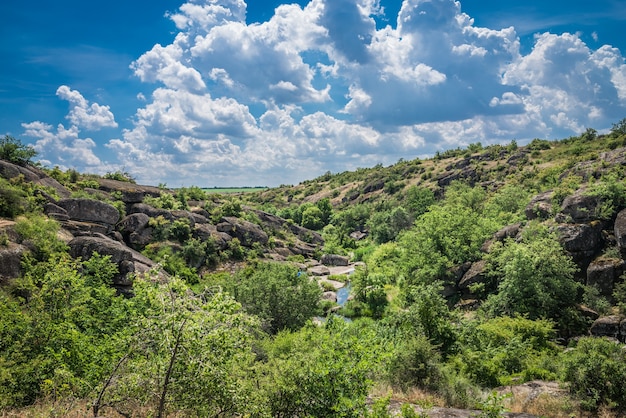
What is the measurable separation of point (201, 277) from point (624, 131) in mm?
84208

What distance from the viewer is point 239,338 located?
9078 mm

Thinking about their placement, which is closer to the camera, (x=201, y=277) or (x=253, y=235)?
(x=201, y=277)

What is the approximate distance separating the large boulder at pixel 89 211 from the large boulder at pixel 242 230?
20693 millimetres

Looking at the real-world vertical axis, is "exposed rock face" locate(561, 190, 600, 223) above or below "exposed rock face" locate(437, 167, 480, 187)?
below

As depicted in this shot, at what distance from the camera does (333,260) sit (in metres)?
72.3

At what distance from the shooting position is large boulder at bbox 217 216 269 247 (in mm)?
63375

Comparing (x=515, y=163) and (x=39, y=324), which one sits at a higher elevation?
(x=515, y=163)

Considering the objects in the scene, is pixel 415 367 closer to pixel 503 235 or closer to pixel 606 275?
pixel 606 275

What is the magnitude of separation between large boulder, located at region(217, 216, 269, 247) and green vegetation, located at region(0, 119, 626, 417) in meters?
0.37

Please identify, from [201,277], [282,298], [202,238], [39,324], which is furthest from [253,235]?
[39,324]

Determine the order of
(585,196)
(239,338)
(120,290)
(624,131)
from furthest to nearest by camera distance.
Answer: (624,131)
(585,196)
(120,290)
(239,338)

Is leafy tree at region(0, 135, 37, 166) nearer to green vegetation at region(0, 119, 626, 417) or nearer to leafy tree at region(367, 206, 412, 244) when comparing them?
green vegetation at region(0, 119, 626, 417)

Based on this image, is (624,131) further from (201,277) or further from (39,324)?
(39,324)

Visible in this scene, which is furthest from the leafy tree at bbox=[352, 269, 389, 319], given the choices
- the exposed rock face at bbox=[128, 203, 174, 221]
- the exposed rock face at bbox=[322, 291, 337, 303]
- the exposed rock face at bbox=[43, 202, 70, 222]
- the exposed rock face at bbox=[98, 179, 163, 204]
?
the exposed rock face at bbox=[98, 179, 163, 204]
